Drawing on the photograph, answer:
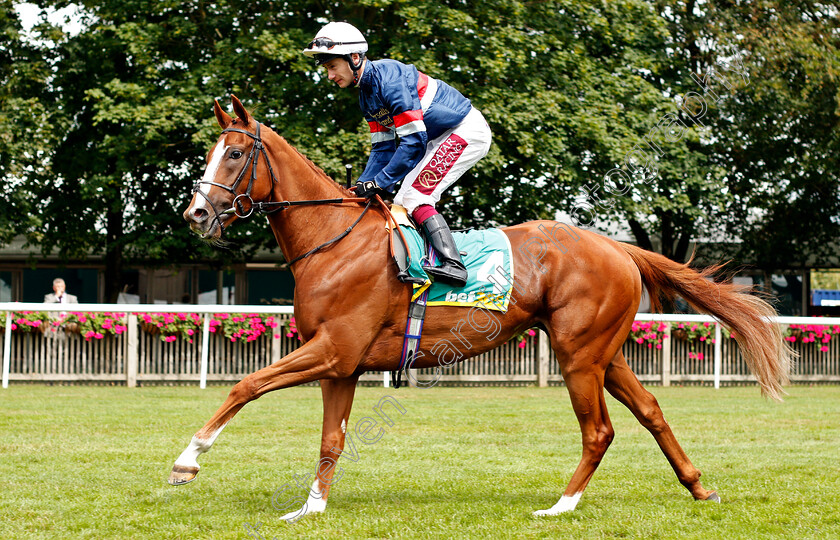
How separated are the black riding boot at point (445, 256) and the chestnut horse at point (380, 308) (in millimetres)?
193

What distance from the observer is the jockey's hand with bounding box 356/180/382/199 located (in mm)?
5176

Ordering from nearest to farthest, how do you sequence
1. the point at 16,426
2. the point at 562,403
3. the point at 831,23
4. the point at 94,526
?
the point at 94,526
the point at 16,426
the point at 562,403
the point at 831,23

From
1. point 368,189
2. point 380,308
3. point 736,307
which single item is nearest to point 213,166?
point 368,189

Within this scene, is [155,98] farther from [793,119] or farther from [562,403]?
[793,119]

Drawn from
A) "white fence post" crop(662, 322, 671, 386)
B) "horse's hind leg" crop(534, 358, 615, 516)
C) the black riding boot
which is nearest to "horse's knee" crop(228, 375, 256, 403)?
the black riding boot

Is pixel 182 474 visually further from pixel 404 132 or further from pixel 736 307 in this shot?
pixel 736 307

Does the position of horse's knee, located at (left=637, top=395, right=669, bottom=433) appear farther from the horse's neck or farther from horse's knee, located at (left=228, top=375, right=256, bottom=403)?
horse's knee, located at (left=228, top=375, right=256, bottom=403)

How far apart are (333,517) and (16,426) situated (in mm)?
5188

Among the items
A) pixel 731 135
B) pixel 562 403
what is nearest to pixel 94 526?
pixel 562 403

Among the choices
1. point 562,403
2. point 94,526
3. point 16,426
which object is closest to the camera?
point 94,526

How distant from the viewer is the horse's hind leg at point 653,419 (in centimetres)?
545

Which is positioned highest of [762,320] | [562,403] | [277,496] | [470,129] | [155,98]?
[155,98]

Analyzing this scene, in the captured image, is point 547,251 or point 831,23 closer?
point 547,251

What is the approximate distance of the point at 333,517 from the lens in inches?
194
